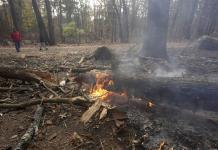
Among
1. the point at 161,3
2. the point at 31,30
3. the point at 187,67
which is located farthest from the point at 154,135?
the point at 31,30

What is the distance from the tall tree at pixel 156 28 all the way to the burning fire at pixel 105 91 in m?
4.32

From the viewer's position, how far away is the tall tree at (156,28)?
32.6 feet

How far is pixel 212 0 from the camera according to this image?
24406mm

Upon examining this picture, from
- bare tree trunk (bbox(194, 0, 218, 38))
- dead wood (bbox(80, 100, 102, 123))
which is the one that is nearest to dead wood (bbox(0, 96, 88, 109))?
dead wood (bbox(80, 100, 102, 123))

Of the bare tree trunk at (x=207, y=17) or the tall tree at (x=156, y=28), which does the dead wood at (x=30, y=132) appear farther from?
the bare tree trunk at (x=207, y=17)

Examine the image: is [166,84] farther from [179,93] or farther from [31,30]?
[31,30]

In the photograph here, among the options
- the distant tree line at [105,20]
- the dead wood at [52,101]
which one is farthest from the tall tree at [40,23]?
the dead wood at [52,101]

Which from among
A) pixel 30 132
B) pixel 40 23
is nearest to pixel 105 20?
pixel 40 23

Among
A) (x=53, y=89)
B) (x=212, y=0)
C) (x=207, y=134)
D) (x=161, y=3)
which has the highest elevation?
(x=212, y=0)

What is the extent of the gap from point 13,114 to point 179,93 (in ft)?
13.2

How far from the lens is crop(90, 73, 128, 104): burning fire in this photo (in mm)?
5398

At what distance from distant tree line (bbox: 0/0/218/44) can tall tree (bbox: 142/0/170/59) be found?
1359 centimetres

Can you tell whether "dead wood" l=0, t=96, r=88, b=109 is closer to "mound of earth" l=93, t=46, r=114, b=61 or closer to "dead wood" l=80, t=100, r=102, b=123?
"dead wood" l=80, t=100, r=102, b=123

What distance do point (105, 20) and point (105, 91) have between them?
4172cm
